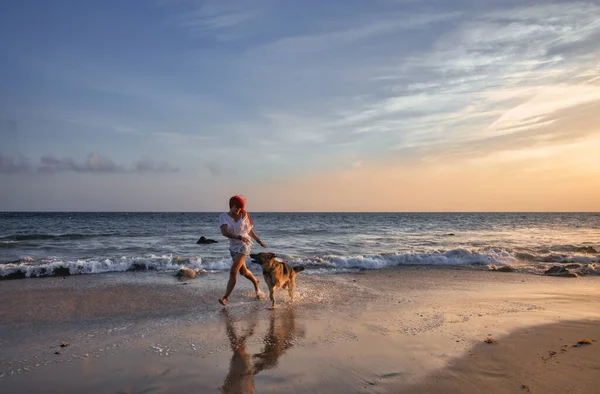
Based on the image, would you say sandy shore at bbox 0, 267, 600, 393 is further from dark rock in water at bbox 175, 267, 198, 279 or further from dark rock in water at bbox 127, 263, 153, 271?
dark rock in water at bbox 127, 263, 153, 271

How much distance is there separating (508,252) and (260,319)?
13.8 metres

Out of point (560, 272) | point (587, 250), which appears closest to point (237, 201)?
point (560, 272)

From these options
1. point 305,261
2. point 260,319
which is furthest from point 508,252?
point 260,319

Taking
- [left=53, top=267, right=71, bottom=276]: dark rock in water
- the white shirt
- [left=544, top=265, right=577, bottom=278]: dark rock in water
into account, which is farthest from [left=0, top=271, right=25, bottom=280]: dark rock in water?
[left=544, top=265, right=577, bottom=278]: dark rock in water

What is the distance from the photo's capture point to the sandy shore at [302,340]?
13.7 feet

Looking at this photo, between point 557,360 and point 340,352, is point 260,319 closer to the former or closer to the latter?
point 340,352

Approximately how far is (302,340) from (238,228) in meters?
2.77

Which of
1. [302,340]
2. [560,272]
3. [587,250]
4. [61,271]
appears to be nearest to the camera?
[302,340]

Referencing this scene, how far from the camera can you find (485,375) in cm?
434

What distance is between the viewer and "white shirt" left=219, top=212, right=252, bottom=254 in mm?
7582

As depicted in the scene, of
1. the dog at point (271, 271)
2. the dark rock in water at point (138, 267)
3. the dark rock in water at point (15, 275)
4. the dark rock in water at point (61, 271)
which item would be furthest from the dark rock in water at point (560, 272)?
the dark rock in water at point (15, 275)

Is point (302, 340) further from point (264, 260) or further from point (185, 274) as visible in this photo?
point (185, 274)

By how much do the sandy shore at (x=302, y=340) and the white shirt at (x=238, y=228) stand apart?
1134 millimetres

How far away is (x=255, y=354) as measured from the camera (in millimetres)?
5020
